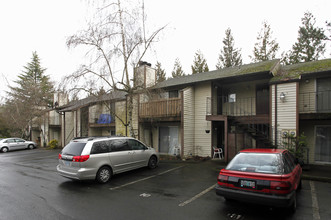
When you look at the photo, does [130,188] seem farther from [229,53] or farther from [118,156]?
[229,53]

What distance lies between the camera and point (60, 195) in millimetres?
5805

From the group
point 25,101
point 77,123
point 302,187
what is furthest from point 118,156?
point 25,101

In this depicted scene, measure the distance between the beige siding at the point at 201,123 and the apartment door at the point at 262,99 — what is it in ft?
9.90

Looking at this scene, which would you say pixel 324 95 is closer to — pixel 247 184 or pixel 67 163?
pixel 247 184

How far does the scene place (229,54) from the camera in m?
29.8

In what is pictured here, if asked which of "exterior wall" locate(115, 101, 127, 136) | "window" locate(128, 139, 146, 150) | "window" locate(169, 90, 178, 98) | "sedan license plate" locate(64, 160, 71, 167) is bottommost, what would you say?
"sedan license plate" locate(64, 160, 71, 167)

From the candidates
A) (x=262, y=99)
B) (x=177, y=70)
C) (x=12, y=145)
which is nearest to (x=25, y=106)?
(x=12, y=145)

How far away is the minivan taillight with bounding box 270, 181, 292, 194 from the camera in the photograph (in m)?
3.92

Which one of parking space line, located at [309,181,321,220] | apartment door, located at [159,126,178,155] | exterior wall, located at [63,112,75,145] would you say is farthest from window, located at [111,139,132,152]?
exterior wall, located at [63,112,75,145]

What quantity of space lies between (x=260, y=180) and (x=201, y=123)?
8351 millimetres

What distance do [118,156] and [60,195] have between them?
236 centimetres

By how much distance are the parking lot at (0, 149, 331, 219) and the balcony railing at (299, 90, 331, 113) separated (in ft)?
14.1

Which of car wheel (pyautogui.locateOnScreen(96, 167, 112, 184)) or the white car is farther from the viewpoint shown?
the white car

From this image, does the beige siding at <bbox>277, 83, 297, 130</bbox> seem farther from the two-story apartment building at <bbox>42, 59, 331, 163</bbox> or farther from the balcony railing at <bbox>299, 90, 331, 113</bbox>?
the balcony railing at <bbox>299, 90, 331, 113</bbox>
